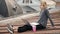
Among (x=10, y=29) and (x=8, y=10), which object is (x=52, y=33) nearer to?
(x=10, y=29)

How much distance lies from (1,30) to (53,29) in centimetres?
137

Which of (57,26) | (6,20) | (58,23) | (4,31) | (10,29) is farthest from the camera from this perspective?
(6,20)

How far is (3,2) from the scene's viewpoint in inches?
284

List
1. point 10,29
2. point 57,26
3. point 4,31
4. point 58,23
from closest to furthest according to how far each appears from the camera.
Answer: point 10,29, point 4,31, point 57,26, point 58,23

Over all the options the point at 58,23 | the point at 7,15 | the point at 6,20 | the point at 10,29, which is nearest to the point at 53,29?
the point at 58,23

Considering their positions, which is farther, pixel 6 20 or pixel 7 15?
pixel 7 15

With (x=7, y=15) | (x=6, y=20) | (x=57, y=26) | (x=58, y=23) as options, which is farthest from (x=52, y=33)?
(x=7, y=15)

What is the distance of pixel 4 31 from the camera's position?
16.4 ft

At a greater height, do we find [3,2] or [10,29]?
[3,2]

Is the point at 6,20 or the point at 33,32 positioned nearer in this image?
the point at 33,32

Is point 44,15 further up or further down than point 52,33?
further up

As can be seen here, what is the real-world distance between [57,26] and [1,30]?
1575 millimetres

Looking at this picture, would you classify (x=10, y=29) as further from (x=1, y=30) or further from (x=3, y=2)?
(x=3, y=2)

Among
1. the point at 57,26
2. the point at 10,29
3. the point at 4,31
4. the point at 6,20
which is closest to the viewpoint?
the point at 10,29
